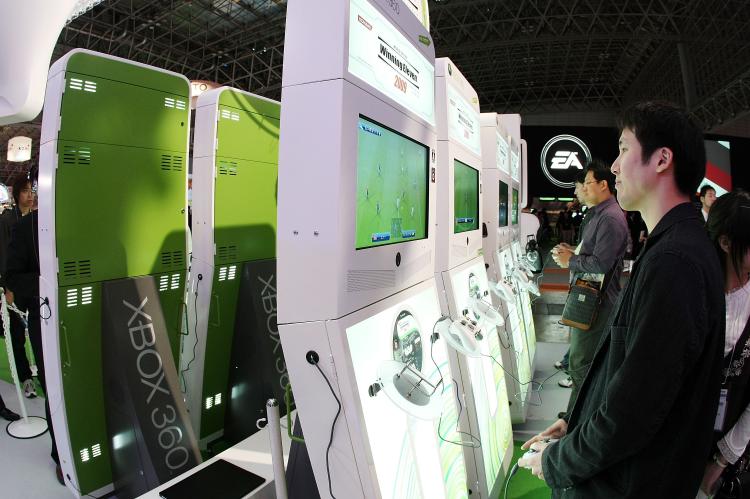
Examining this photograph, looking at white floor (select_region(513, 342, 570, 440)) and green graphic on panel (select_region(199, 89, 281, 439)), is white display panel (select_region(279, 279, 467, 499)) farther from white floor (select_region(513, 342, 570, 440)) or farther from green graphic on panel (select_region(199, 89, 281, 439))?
white floor (select_region(513, 342, 570, 440))

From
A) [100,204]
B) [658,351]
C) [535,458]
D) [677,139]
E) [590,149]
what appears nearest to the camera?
[658,351]

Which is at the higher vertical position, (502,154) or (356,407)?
(502,154)

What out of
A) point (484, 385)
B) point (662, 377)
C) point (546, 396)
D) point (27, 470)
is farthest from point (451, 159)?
point (27, 470)

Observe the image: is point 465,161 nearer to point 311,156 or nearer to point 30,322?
point 311,156

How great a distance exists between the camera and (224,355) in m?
3.39

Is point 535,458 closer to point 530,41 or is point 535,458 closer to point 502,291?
point 502,291

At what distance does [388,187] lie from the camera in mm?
1572

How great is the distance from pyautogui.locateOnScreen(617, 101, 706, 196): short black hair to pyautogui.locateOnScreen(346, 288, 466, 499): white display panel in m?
0.86

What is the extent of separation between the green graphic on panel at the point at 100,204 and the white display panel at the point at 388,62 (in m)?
1.65

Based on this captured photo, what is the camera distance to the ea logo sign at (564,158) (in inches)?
477

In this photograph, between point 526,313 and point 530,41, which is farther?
point 530,41

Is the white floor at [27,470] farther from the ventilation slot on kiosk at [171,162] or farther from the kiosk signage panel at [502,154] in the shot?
the kiosk signage panel at [502,154]

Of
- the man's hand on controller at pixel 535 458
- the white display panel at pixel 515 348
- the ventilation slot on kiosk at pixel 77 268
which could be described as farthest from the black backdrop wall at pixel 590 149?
the ventilation slot on kiosk at pixel 77 268

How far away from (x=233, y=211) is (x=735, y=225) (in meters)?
2.70
